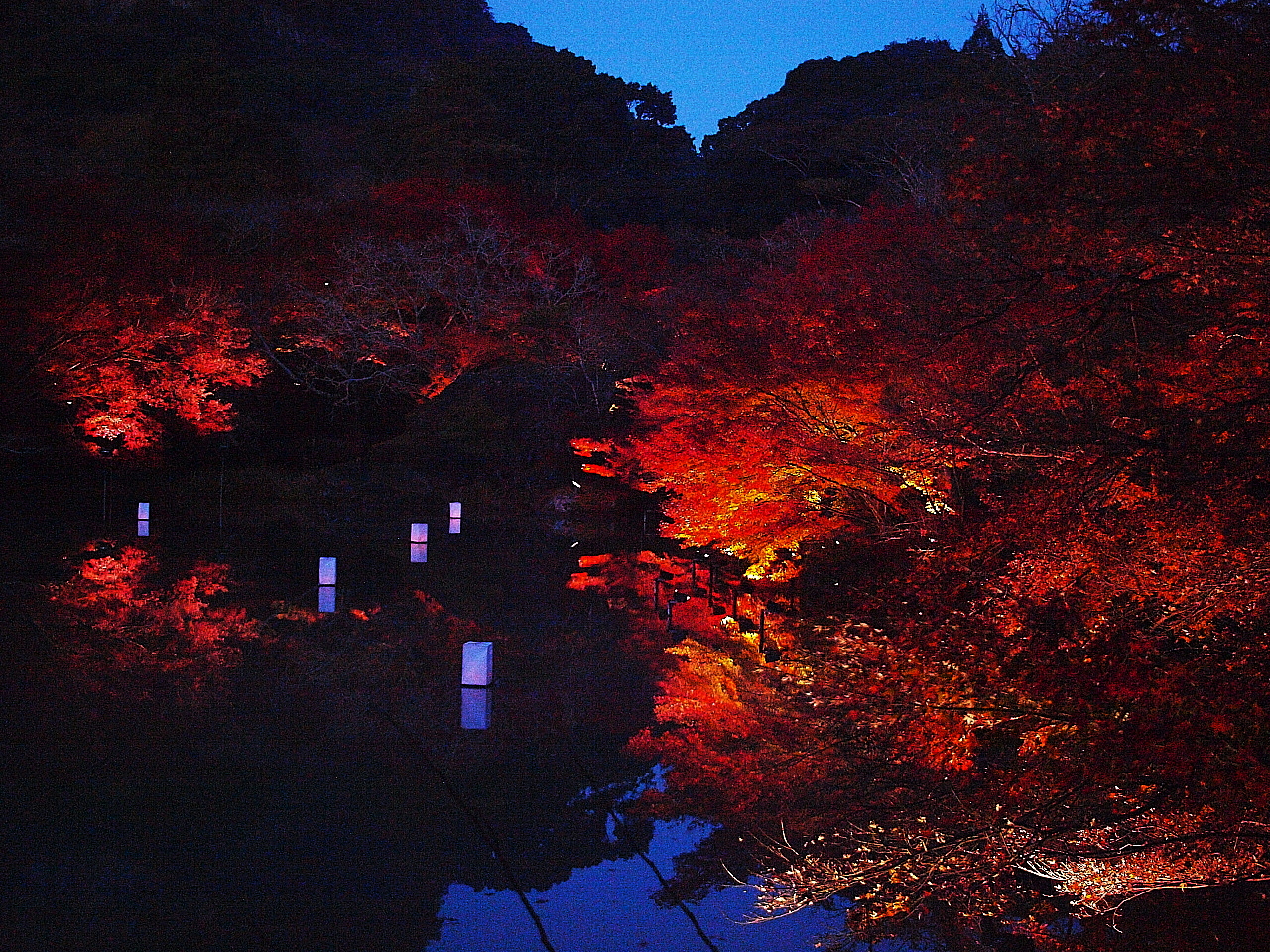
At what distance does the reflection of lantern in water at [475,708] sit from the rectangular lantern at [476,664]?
6 centimetres

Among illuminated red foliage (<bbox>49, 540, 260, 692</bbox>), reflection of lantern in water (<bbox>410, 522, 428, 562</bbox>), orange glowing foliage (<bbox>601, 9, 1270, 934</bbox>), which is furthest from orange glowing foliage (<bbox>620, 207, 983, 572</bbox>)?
illuminated red foliage (<bbox>49, 540, 260, 692</bbox>)

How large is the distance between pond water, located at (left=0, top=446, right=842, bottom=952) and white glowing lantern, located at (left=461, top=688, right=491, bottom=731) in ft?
0.13

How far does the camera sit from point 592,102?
142ft

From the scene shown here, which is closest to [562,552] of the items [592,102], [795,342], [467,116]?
[795,342]

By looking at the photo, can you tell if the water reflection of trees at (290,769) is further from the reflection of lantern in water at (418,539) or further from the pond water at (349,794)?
the reflection of lantern in water at (418,539)

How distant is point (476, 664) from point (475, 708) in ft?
1.88

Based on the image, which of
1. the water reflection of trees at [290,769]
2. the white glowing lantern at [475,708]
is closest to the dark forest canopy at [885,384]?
the water reflection of trees at [290,769]

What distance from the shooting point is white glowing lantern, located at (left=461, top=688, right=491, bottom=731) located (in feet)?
28.2

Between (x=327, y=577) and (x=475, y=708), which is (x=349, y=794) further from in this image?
(x=327, y=577)

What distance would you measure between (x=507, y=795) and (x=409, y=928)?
6.27 ft

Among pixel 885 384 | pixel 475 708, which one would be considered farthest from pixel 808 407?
pixel 475 708

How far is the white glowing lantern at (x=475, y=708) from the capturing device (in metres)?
8.59

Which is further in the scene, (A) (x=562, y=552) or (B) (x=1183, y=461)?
(A) (x=562, y=552)

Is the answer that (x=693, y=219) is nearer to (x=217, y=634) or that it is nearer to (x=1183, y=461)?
(x=217, y=634)
